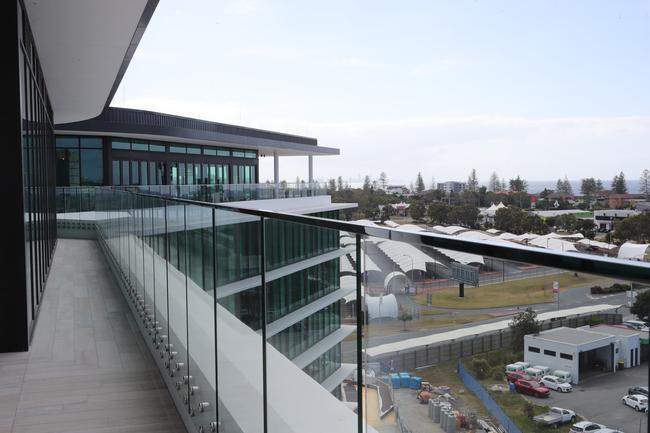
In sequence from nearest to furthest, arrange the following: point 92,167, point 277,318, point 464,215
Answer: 1. point 277,318
2. point 92,167
3. point 464,215

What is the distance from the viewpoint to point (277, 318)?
7.29ft

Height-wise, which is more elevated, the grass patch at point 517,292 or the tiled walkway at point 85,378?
the grass patch at point 517,292

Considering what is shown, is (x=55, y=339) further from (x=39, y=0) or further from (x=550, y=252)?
(x=550, y=252)

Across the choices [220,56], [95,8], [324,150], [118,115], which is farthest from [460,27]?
[95,8]

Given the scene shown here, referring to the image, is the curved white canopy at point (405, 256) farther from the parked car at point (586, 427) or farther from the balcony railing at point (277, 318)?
the parked car at point (586, 427)

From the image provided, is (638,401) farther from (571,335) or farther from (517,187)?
(517,187)

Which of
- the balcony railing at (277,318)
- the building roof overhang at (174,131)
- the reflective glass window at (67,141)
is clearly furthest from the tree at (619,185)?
the balcony railing at (277,318)

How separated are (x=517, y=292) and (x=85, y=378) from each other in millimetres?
4934

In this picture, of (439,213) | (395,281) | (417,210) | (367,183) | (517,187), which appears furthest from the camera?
(367,183)

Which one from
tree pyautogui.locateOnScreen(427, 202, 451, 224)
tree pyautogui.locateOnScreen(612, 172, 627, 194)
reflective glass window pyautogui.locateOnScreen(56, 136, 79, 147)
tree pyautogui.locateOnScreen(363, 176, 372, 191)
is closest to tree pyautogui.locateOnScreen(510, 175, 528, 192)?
tree pyautogui.locateOnScreen(427, 202, 451, 224)

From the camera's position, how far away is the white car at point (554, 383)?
850 mm

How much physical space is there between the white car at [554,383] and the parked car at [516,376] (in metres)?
0.02

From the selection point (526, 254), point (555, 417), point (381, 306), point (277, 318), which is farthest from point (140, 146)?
point (555, 417)

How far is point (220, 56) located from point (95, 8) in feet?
505
